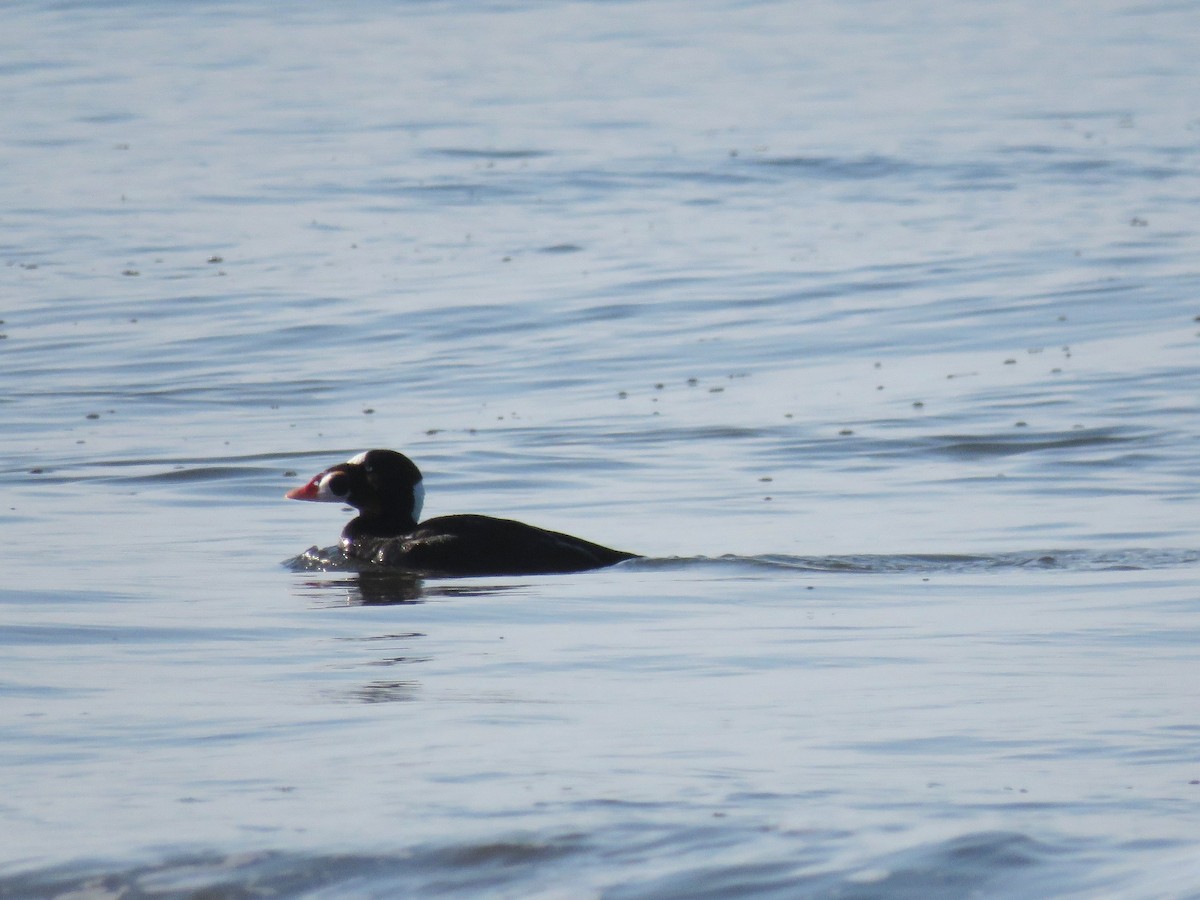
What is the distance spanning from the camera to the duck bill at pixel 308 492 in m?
12.6

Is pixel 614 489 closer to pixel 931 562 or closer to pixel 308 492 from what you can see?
pixel 308 492

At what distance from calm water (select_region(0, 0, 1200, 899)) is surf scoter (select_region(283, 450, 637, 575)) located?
29cm

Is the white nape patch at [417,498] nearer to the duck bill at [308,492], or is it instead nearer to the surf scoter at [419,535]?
the surf scoter at [419,535]

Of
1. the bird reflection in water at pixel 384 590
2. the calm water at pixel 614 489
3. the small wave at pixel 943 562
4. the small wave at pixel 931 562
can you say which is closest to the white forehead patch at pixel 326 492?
the calm water at pixel 614 489

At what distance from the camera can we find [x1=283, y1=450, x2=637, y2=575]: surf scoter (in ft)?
A: 36.6

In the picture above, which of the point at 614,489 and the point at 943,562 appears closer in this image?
the point at 943,562

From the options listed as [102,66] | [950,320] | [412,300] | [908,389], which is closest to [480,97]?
[102,66]

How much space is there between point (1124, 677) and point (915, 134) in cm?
2806

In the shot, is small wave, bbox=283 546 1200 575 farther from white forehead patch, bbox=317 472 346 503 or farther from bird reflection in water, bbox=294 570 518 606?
white forehead patch, bbox=317 472 346 503

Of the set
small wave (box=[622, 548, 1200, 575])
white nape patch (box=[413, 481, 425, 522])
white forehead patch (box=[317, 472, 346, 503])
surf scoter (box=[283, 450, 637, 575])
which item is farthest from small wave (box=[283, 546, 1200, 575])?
white nape patch (box=[413, 481, 425, 522])

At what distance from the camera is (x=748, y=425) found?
1573cm

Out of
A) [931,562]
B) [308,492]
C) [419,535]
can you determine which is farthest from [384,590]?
[931,562]

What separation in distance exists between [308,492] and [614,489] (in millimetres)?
2105

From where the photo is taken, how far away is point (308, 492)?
12.6m
